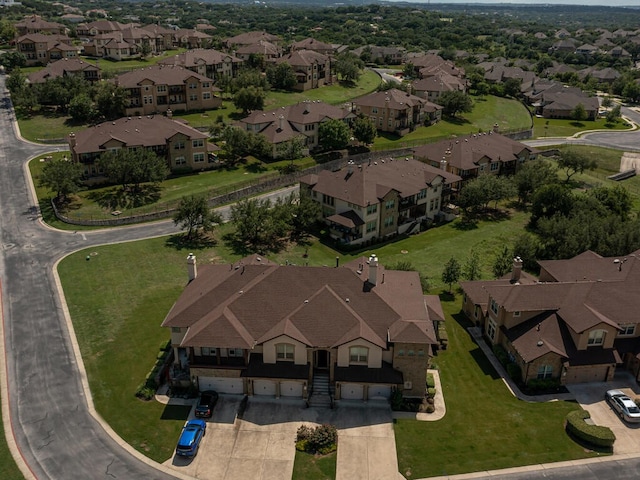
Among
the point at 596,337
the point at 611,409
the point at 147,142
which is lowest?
the point at 611,409

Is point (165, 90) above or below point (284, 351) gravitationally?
above

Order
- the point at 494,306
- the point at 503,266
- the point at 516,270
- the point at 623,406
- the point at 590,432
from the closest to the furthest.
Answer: the point at 590,432 → the point at 623,406 → the point at 494,306 → the point at 516,270 → the point at 503,266

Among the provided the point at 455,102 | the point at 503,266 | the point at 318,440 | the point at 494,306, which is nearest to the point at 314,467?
the point at 318,440

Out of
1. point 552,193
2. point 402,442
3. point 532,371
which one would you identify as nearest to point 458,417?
point 402,442

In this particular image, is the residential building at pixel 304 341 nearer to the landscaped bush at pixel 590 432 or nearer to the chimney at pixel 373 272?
the chimney at pixel 373 272

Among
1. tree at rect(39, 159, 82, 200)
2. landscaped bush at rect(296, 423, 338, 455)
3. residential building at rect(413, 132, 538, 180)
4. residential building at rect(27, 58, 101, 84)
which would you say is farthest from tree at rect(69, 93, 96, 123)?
landscaped bush at rect(296, 423, 338, 455)

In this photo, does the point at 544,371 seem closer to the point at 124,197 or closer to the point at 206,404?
the point at 206,404

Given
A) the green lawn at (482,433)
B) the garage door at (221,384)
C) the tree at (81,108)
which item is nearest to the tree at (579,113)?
the tree at (81,108)

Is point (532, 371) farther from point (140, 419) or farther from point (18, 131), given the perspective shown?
point (18, 131)
